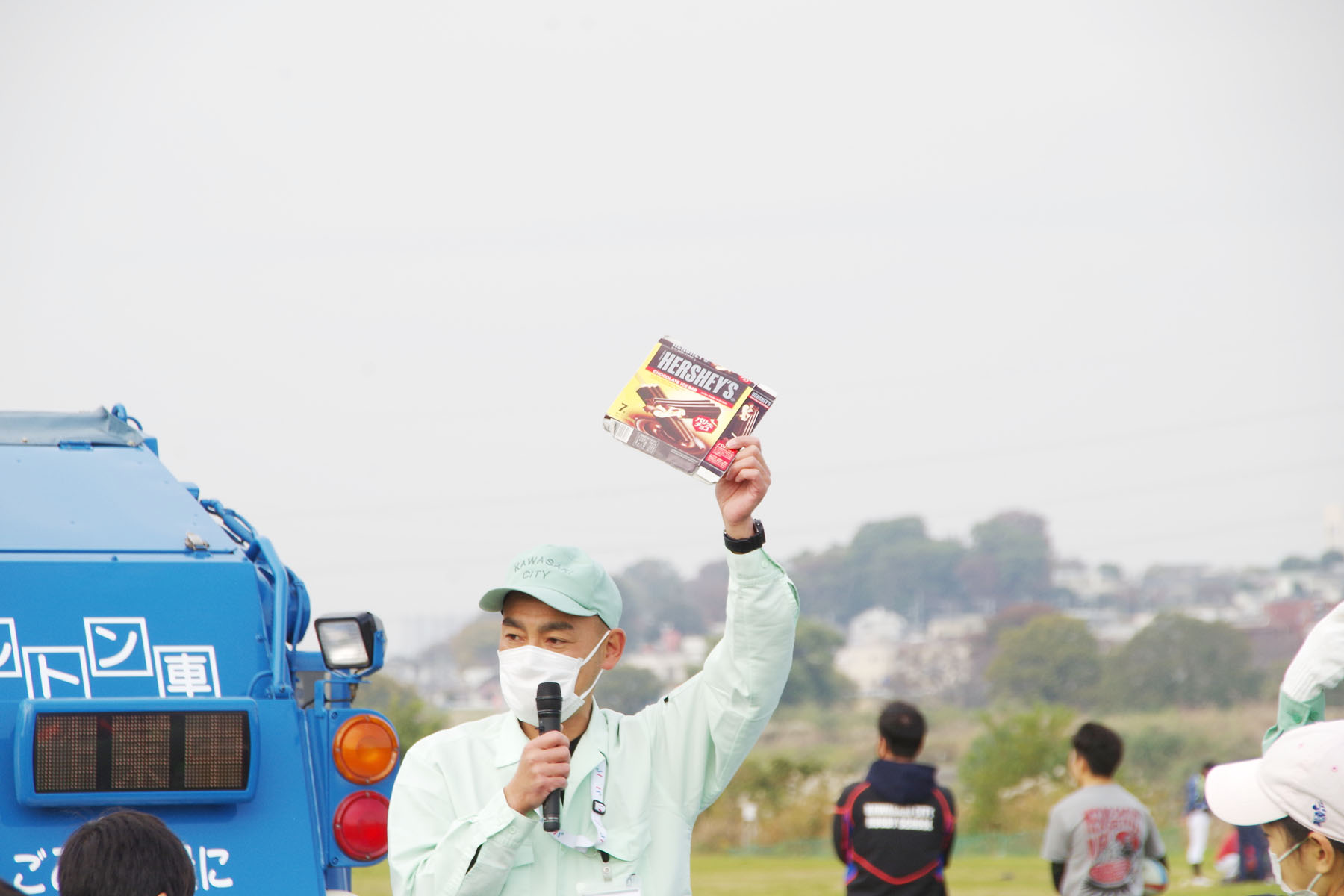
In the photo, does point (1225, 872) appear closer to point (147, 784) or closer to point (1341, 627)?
point (1341, 627)

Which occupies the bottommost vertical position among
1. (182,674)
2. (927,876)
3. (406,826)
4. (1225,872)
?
(1225,872)

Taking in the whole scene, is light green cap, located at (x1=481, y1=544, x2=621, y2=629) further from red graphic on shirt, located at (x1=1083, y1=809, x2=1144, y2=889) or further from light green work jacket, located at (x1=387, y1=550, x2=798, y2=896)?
red graphic on shirt, located at (x1=1083, y1=809, x2=1144, y2=889)

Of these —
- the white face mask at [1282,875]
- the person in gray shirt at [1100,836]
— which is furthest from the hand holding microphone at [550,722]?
the person in gray shirt at [1100,836]

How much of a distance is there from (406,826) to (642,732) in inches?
20.9

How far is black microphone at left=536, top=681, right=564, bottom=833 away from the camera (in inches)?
103

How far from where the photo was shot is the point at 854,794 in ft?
21.0

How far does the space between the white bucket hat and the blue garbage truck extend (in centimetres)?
220

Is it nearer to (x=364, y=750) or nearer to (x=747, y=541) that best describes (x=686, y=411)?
(x=747, y=541)

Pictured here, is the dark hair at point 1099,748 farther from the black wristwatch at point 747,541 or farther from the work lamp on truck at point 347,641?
the black wristwatch at point 747,541

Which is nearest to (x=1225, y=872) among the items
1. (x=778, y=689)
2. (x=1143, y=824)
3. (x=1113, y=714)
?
(x=1143, y=824)

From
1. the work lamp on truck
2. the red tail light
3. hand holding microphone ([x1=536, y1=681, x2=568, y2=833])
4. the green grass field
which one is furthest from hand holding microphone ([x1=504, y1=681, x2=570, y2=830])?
the green grass field

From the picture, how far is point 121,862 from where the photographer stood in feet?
7.75

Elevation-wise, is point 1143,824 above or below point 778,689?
below

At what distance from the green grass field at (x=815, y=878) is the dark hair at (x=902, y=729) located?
585cm
